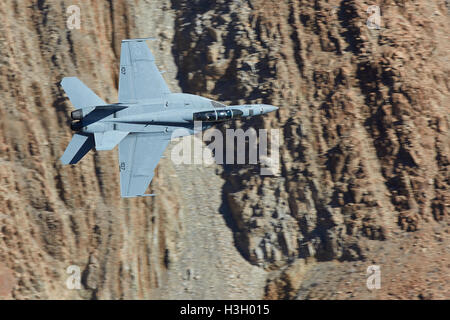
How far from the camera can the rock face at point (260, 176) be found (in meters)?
32.8

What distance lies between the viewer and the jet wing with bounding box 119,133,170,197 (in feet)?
93.0

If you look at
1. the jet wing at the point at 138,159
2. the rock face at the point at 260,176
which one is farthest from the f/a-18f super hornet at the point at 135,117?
the rock face at the point at 260,176

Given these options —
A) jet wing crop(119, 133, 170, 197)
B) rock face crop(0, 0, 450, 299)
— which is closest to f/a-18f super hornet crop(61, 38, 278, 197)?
jet wing crop(119, 133, 170, 197)

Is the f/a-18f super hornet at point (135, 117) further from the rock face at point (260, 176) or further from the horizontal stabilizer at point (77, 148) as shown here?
the rock face at point (260, 176)

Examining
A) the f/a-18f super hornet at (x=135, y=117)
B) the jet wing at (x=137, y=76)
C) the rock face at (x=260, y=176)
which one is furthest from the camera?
the rock face at (x=260, y=176)

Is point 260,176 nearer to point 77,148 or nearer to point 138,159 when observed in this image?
point 138,159

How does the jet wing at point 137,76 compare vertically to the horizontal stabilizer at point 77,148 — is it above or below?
above

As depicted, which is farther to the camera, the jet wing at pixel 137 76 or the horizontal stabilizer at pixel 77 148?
the jet wing at pixel 137 76

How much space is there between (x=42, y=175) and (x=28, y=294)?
6.22m

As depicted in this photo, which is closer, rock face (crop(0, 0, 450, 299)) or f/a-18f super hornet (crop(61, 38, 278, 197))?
f/a-18f super hornet (crop(61, 38, 278, 197))

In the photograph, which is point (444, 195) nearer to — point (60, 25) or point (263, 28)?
point (263, 28)

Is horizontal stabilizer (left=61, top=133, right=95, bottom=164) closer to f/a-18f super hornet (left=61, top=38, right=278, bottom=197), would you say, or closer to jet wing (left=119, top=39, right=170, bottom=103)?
f/a-18f super hornet (left=61, top=38, right=278, bottom=197)

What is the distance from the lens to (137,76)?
1142 inches

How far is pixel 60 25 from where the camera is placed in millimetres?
35000
